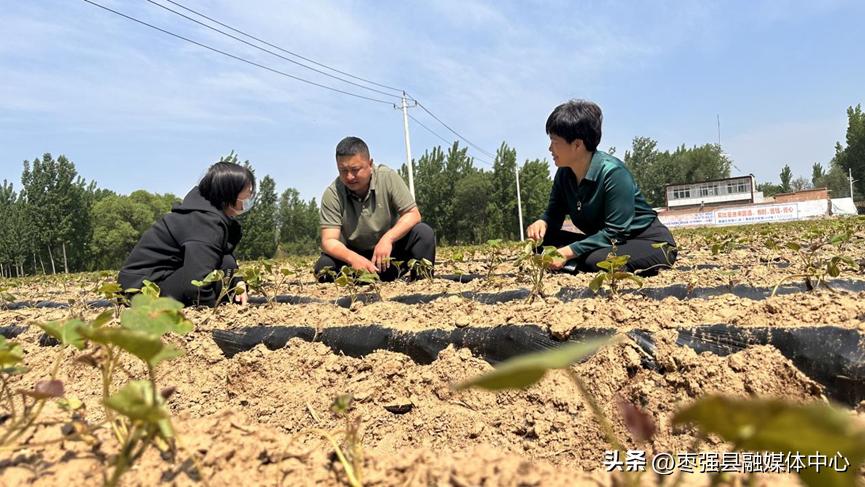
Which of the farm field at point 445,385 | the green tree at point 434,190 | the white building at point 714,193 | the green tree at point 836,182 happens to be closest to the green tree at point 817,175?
the green tree at point 836,182

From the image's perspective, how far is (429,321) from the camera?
2105 millimetres

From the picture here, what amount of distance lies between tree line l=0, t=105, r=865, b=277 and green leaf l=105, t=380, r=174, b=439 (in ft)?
79.8

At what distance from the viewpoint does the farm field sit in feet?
2.74

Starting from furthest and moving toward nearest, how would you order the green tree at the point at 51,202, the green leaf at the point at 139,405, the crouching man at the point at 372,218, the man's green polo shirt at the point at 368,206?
1. the green tree at the point at 51,202
2. the man's green polo shirt at the point at 368,206
3. the crouching man at the point at 372,218
4. the green leaf at the point at 139,405

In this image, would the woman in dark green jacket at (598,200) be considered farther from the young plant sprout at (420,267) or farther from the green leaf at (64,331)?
the green leaf at (64,331)

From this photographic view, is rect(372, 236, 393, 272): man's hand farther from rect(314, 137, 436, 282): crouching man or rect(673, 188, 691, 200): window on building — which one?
rect(673, 188, 691, 200): window on building

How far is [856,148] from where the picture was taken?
44156mm

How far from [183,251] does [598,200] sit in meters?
2.68

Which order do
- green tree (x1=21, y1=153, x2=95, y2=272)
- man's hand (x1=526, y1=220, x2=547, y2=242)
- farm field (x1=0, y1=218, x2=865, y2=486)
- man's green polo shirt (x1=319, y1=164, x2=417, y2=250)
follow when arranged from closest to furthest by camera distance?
farm field (x1=0, y1=218, x2=865, y2=486) < man's hand (x1=526, y1=220, x2=547, y2=242) < man's green polo shirt (x1=319, y1=164, x2=417, y2=250) < green tree (x1=21, y1=153, x2=95, y2=272)

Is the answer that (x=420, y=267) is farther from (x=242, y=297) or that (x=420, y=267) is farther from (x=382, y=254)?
(x=242, y=297)

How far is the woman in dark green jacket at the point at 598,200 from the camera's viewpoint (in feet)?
10.9

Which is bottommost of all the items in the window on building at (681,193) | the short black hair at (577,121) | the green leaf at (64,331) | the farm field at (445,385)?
the farm field at (445,385)

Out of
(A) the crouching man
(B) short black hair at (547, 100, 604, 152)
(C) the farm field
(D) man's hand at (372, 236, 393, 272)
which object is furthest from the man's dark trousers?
(C) the farm field

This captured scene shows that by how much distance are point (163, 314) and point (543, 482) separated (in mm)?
684
